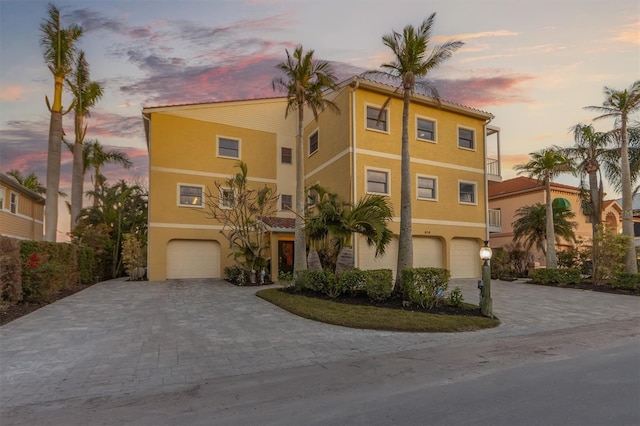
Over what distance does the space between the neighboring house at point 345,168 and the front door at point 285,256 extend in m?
0.05

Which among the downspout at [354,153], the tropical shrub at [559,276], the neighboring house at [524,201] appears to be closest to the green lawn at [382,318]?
the downspout at [354,153]

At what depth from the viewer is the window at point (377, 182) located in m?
17.9

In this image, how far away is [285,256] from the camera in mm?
19547

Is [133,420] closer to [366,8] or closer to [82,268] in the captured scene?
[366,8]

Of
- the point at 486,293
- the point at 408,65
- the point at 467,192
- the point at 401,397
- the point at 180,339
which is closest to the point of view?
the point at 401,397

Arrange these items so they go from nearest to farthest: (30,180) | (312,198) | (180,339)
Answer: (180,339) < (312,198) < (30,180)

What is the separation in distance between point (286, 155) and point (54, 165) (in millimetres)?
12038

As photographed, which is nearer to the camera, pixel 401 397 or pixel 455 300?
pixel 401 397

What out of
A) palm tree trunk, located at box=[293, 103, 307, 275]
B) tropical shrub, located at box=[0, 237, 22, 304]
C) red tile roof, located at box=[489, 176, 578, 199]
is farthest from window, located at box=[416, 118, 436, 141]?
tropical shrub, located at box=[0, 237, 22, 304]

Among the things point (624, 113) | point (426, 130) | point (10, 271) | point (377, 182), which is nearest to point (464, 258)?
point (377, 182)

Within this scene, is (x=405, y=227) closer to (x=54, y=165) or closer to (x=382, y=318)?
(x=382, y=318)

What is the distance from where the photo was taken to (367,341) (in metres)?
7.73

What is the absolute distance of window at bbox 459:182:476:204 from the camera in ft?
66.5

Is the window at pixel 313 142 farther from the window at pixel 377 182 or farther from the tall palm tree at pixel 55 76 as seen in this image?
the tall palm tree at pixel 55 76
